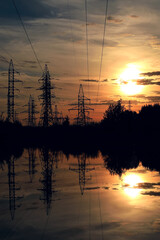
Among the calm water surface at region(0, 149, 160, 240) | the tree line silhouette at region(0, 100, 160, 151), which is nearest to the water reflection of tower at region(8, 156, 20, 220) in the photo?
the calm water surface at region(0, 149, 160, 240)

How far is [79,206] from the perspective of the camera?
11.9 metres

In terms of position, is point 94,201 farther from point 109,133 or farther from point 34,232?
point 109,133

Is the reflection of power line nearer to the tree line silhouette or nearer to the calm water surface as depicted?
the calm water surface

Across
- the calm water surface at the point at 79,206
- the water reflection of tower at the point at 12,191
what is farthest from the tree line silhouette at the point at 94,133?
the calm water surface at the point at 79,206

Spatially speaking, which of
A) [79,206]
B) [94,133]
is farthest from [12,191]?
[94,133]

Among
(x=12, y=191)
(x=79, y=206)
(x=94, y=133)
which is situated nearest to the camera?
(x=79, y=206)

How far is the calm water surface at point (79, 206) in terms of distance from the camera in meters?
8.80

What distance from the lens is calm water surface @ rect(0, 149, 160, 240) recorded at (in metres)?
8.80

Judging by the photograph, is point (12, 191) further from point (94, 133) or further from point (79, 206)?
point (94, 133)

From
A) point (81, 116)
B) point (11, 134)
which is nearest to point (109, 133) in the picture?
point (81, 116)

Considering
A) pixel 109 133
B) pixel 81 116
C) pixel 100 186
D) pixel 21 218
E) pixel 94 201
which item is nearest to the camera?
pixel 21 218

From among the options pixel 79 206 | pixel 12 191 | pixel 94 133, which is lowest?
pixel 79 206

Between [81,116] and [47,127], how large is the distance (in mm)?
10875

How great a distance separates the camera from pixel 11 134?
69188mm
